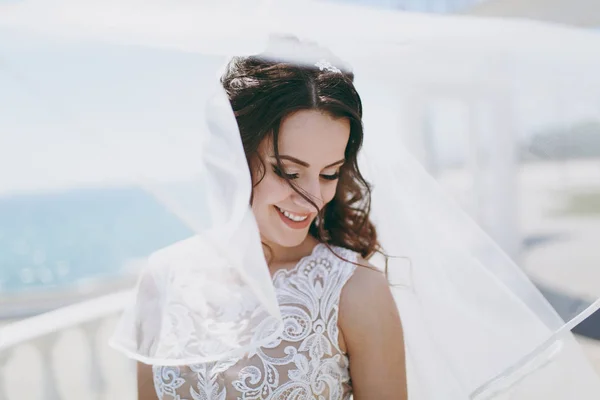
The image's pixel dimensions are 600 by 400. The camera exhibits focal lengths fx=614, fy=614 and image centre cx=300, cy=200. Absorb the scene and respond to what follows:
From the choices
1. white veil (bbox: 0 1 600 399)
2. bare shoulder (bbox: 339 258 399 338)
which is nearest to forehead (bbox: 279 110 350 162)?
white veil (bbox: 0 1 600 399)

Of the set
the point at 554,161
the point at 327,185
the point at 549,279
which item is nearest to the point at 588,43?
the point at 554,161

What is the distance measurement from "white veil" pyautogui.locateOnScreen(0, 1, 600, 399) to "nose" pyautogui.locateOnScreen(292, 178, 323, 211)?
0.19 metres

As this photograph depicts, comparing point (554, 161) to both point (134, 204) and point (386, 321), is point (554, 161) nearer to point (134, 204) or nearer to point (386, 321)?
point (386, 321)

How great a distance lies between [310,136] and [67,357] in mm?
1539

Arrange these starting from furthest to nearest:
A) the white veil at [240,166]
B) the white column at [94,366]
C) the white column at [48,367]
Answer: the white column at [94,366] → the white column at [48,367] → the white veil at [240,166]

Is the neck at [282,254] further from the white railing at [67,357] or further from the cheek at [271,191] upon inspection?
the white railing at [67,357]

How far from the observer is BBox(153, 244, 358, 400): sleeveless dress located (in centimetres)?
129

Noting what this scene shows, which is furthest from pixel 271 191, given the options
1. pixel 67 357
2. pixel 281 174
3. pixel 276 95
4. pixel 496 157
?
pixel 67 357

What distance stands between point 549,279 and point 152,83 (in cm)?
87

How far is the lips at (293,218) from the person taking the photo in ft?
4.28

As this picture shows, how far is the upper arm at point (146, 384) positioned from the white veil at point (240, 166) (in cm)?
11

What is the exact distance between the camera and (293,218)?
1.32 m

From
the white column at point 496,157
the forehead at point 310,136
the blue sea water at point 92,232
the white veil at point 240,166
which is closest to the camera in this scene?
the white veil at point 240,166

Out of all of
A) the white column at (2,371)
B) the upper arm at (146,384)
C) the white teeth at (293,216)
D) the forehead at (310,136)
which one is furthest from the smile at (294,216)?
the white column at (2,371)
